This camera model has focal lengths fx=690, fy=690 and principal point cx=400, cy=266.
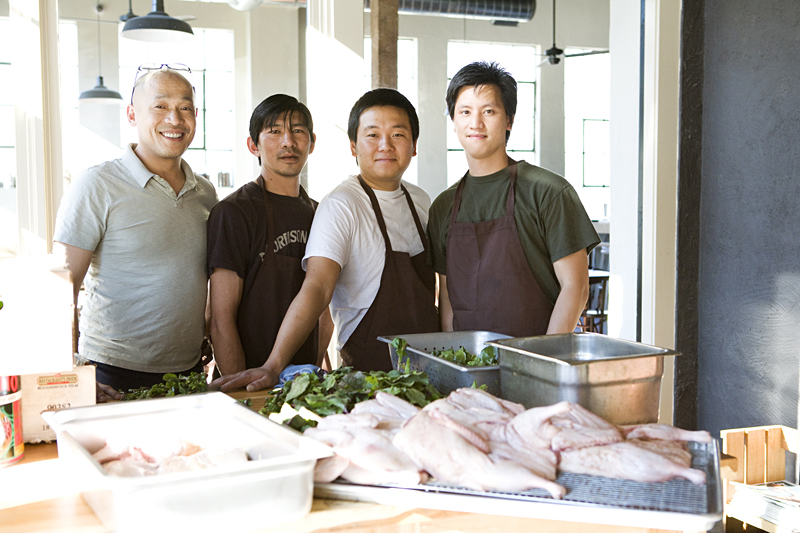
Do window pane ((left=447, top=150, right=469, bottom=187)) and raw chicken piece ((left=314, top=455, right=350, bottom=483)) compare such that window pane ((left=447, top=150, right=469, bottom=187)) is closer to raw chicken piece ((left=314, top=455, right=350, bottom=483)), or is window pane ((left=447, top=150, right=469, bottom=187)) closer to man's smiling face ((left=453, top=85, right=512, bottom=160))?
man's smiling face ((left=453, top=85, right=512, bottom=160))

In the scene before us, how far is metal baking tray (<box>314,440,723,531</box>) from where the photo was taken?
3.20 feet

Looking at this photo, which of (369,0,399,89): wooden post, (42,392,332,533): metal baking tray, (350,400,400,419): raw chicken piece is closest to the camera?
(42,392,332,533): metal baking tray

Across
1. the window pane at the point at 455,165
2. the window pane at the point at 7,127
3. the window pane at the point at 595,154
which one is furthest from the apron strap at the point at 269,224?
the window pane at the point at 595,154

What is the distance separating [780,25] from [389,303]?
2.11m

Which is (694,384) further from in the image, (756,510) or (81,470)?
(81,470)

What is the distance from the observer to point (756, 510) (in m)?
2.39

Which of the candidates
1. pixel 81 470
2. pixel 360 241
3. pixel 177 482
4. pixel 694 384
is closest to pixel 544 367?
pixel 177 482

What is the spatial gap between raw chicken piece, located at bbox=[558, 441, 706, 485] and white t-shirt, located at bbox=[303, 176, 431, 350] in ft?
4.07

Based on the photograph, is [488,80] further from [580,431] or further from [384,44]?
[580,431]

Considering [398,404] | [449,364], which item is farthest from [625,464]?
[449,364]

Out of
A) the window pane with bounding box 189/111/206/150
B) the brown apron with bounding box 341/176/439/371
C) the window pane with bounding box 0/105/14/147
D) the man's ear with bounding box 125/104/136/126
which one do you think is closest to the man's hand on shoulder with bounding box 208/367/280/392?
the brown apron with bounding box 341/176/439/371

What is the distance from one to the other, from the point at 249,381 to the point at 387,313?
1.90 ft

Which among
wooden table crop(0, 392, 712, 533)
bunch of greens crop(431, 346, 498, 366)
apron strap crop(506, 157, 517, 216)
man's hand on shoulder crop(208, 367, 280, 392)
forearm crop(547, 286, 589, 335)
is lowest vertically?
wooden table crop(0, 392, 712, 533)

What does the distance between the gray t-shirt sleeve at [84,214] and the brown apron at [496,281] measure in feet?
3.81
